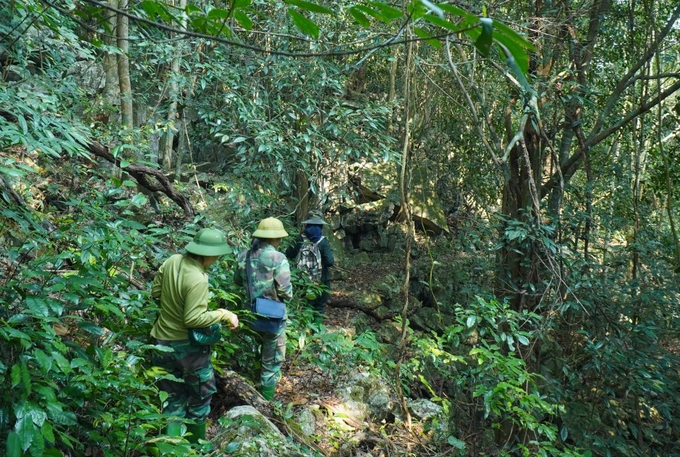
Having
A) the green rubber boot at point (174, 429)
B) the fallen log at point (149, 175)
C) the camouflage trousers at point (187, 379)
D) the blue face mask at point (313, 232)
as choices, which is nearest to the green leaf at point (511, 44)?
the green rubber boot at point (174, 429)

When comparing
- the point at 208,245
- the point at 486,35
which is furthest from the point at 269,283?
the point at 486,35

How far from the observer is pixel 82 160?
6.48 m

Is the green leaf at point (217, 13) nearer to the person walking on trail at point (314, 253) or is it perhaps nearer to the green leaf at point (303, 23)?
the green leaf at point (303, 23)

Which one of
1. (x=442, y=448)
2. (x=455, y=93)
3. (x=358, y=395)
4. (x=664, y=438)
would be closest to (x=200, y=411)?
(x=358, y=395)

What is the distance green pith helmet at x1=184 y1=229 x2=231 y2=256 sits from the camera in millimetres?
3529

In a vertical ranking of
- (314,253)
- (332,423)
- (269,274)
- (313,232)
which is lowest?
(332,423)

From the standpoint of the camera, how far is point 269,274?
466 cm

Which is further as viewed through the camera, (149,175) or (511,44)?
(149,175)

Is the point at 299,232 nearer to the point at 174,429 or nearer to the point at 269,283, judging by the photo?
the point at 269,283

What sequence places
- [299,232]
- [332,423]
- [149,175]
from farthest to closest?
[299,232] < [149,175] < [332,423]

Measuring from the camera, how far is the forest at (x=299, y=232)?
2799 mm

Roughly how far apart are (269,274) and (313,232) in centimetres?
277

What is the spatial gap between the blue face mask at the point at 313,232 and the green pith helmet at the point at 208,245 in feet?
12.4

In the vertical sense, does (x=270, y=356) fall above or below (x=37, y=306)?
below
